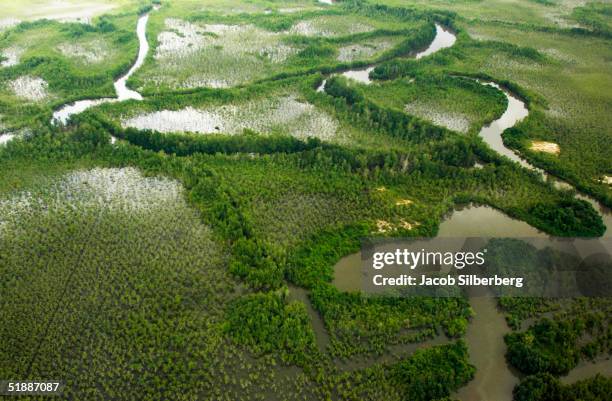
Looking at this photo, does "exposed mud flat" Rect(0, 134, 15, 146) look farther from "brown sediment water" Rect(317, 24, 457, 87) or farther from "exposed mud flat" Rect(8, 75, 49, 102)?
"brown sediment water" Rect(317, 24, 457, 87)

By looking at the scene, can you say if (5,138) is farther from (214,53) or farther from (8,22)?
(8,22)

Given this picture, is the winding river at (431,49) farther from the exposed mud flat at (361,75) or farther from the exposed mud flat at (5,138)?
the exposed mud flat at (5,138)

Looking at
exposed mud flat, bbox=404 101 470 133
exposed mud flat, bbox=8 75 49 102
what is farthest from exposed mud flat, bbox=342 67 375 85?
exposed mud flat, bbox=8 75 49 102

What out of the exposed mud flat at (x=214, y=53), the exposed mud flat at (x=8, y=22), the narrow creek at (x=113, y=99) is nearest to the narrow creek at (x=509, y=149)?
the exposed mud flat at (x=214, y=53)

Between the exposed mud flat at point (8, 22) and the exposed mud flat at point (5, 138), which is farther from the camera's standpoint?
the exposed mud flat at point (8, 22)

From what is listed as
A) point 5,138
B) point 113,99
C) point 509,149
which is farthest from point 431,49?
point 5,138

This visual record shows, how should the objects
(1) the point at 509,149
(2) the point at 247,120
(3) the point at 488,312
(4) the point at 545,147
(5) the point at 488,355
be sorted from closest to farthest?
1. (5) the point at 488,355
2. (3) the point at 488,312
3. (4) the point at 545,147
4. (1) the point at 509,149
5. (2) the point at 247,120

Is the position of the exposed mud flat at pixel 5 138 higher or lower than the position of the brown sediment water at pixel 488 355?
higher
